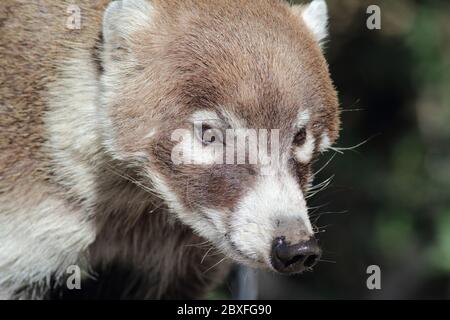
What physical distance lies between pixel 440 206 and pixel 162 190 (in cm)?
410

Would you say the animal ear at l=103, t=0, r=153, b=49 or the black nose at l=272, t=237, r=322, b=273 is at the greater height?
the animal ear at l=103, t=0, r=153, b=49

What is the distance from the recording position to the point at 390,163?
756 centimetres

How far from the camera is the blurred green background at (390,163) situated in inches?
283

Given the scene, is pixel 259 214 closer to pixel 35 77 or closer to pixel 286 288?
pixel 35 77

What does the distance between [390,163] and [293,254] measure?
4.28 meters

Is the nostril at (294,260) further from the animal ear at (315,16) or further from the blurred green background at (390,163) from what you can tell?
the blurred green background at (390,163)

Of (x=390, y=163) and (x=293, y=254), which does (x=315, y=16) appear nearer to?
(x=293, y=254)

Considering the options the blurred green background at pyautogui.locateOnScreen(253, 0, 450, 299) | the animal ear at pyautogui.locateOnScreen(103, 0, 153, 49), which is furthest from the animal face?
the blurred green background at pyautogui.locateOnScreen(253, 0, 450, 299)

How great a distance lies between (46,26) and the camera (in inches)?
165

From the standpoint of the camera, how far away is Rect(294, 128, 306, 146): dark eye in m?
3.87

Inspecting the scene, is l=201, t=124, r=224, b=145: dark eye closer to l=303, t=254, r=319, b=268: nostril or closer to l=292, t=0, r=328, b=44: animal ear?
l=303, t=254, r=319, b=268: nostril

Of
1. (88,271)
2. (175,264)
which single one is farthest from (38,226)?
(175,264)

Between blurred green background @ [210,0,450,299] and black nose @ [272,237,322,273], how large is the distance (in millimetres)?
3557

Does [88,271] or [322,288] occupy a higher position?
[88,271]
